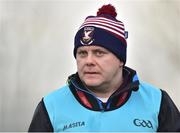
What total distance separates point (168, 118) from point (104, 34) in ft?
1.42

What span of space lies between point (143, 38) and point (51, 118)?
0.88 metres

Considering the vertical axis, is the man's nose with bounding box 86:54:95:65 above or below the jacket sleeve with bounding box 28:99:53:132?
above

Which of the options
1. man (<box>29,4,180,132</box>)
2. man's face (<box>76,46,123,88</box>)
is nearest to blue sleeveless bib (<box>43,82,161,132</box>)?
man (<box>29,4,180,132</box>)

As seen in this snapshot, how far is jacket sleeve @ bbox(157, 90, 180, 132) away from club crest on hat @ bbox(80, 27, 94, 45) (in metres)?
0.40

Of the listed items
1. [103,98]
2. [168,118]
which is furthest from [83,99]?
[168,118]

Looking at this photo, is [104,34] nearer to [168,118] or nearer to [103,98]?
[103,98]

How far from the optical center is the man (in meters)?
2.09

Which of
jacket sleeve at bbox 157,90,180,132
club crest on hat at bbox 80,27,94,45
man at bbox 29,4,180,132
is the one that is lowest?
jacket sleeve at bbox 157,90,180,132

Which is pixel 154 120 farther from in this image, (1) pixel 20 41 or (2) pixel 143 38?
(1) pixel 20 41

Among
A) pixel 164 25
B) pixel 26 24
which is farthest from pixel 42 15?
pixel 164 25

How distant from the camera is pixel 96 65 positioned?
6.79 ft

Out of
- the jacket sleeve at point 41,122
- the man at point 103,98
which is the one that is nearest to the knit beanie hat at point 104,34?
the man at point 103,98

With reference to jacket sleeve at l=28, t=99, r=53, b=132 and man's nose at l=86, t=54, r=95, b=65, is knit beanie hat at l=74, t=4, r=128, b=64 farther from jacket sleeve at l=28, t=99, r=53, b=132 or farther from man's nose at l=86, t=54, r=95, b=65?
jacket sleeve at l=28, t=99, r=53, b=132

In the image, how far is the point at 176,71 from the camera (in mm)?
2822
